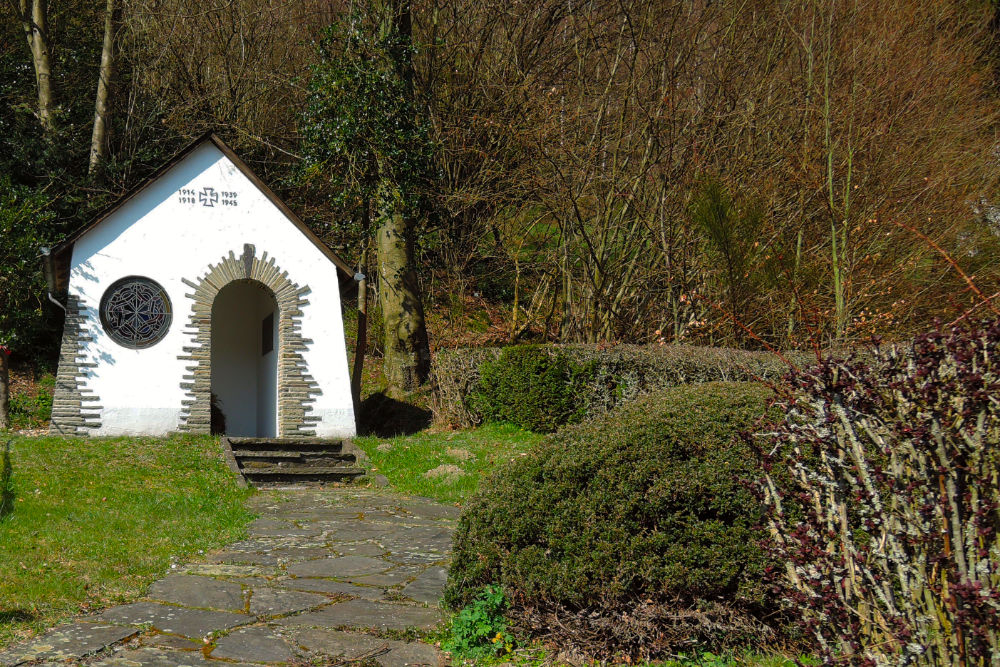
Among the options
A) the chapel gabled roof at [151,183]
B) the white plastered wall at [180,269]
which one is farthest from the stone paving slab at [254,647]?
the chapel gabled roof at [151,183]

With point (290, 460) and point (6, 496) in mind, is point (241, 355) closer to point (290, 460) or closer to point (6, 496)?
point (290, 460)

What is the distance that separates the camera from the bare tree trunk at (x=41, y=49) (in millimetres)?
17547

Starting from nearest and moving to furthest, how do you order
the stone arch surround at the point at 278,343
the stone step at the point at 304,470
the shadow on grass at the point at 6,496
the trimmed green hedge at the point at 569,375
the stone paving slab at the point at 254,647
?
the stone paving slab at the point at 254,647
the shadow on grass at the point at 6,496
the stone step at the point at 304,470
the trimmed green hedge at the point at 569,375
the stone arch surround at the point at 278,343

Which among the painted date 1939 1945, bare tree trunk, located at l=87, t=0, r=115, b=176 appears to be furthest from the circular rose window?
bare tree trunk, located at l=87, t=0, r=115, b=176

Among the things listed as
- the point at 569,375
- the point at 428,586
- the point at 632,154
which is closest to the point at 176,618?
the point at 428,586

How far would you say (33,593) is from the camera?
5.18m

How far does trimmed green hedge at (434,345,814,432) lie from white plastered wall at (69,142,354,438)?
202 centimetres

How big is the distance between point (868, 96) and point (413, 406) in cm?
951

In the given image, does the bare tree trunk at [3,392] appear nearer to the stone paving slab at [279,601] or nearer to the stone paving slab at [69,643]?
the stone paving slab at [279,601]

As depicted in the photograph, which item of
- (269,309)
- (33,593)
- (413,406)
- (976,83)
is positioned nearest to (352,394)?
(413,406)

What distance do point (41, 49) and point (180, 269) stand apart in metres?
8.20

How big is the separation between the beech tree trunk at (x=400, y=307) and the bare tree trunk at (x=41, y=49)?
806 cm

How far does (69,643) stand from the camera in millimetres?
4410

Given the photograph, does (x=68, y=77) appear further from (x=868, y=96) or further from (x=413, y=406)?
(x=868, y=96)
